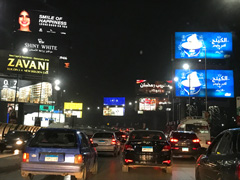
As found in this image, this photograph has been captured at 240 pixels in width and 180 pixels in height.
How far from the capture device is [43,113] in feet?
232

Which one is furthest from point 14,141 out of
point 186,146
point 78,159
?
point 78,159

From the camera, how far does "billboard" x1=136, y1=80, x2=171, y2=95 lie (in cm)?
6738

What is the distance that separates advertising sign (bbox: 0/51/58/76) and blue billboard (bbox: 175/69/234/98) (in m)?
21.1

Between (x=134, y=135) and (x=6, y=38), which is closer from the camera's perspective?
(x=134, y=135)

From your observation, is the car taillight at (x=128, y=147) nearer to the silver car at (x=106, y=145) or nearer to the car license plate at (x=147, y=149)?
the car license plate at (x=147, y=149)

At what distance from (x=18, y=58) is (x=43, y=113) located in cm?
2641

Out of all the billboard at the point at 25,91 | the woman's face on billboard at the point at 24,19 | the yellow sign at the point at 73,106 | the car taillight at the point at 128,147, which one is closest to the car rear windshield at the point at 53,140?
the car taillight at the point at 128,147

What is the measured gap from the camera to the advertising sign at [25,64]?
46000 mm

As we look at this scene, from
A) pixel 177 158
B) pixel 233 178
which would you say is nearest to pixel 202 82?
pixel 177 158

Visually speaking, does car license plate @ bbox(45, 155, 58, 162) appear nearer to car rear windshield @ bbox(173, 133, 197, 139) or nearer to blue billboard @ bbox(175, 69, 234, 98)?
car rear windshield @ bbox(173, 133, 197, 139)

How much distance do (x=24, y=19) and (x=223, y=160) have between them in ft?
227

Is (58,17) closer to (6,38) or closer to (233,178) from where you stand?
(6,38)

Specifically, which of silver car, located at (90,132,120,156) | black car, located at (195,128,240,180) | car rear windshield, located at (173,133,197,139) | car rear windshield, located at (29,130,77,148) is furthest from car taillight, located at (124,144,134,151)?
silver car, located at (90,132,120,156)

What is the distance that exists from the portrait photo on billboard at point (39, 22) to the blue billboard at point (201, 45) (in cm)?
3173
